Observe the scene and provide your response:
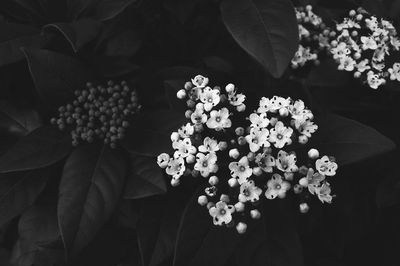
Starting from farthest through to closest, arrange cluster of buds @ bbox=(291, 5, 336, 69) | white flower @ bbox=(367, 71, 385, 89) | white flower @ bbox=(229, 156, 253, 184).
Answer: cluster of buds @ bbox=(291, 5, 336, 69), white flower @ bbox=(367, 71, 385, 89), white flower @ bbox=(229, 156, 253, 184)

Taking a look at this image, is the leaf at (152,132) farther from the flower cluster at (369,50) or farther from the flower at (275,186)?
the flower cluster at (369,50)

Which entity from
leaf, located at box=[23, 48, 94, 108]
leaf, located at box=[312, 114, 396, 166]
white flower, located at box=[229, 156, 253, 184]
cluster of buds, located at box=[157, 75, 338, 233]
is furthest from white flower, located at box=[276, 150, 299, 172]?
leaf, located at box=[23, 48, 94, 108]

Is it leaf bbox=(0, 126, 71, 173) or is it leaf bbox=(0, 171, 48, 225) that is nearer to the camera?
leaf bbox=(0, 126, 71, 173)

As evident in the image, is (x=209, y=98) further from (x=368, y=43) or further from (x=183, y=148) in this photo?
(x=368, y=43)

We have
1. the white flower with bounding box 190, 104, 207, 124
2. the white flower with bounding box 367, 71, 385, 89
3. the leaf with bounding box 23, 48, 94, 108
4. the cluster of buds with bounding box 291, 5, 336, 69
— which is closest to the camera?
the white flower with bounding box 190, 104, 207, 124

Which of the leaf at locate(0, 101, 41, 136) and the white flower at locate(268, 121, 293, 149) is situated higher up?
the white flower at locate(268, 121, 293, 149)

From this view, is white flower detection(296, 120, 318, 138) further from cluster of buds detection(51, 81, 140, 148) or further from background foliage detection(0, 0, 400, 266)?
cluster of buds detection(51, 81, 140, 148)
